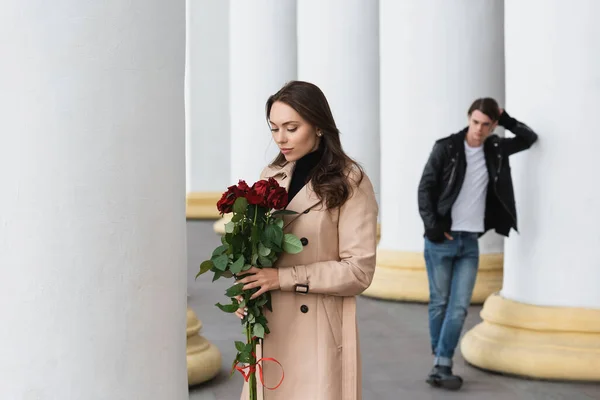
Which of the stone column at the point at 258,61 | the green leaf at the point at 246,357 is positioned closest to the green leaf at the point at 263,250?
the green leaf at the point at 246,357

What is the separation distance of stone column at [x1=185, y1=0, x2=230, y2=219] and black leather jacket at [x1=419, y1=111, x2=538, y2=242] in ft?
97.0

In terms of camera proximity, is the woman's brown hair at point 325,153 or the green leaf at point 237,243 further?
the woman's brown hair at point 325,153

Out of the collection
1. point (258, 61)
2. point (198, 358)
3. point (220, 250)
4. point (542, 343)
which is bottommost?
point (198, 358)

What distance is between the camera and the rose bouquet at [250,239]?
19.2 feet

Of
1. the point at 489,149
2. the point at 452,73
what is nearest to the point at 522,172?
the point at 489,149

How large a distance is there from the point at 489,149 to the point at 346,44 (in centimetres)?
1110

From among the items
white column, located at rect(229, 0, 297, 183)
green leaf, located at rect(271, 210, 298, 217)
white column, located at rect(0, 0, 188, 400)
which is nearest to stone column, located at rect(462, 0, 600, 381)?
green leaf, located at rect(271, 210, 298, 217)

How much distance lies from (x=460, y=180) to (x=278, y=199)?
6.70 meters

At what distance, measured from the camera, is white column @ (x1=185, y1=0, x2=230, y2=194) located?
4200cm

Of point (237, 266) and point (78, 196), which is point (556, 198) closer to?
point (237, 266)

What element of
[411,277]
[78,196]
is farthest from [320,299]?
[411,277]

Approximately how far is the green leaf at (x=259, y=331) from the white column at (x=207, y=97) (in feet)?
117

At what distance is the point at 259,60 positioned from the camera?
89.0ft

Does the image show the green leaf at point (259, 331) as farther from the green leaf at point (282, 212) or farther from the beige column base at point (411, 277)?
the beige column base at point (411, 277)
